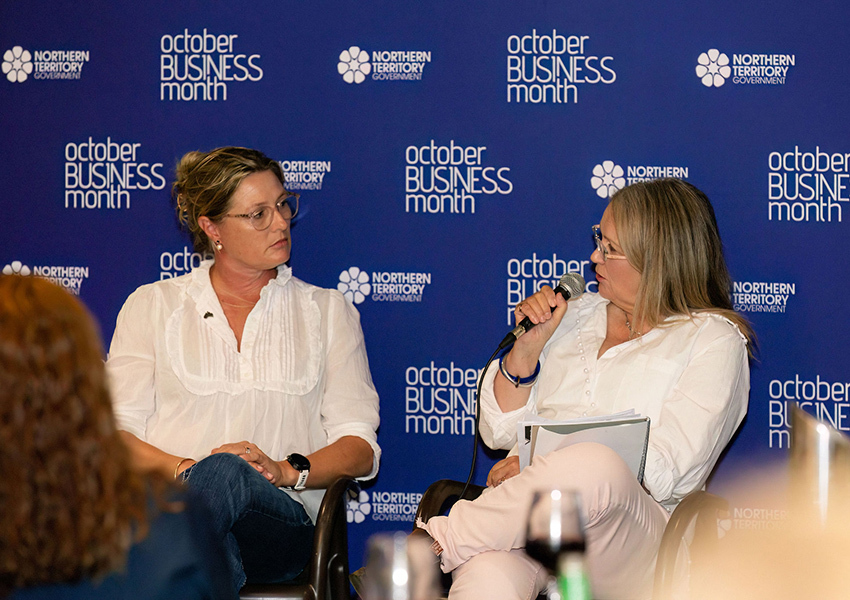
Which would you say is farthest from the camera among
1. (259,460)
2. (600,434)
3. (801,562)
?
(259,460)

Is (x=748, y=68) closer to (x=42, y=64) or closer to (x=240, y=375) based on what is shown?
(x=240, y=375)

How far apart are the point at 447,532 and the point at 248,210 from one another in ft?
3.91

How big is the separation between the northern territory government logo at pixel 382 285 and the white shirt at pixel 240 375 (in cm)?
32

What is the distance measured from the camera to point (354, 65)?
3.09 metres

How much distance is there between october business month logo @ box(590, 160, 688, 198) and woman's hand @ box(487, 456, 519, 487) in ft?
3.33

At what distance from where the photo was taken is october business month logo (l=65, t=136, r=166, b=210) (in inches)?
126

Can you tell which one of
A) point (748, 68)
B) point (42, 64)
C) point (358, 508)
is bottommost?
point (358, 508)

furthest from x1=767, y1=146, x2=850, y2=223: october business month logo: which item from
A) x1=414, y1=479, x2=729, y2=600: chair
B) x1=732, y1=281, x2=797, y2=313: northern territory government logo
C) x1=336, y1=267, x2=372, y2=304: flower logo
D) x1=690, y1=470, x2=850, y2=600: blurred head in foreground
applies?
x1=690, y1=470, x2=850, y2=600: blurred head in foreground

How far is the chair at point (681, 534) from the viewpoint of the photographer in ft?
6.70

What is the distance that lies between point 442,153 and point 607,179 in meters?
0.57

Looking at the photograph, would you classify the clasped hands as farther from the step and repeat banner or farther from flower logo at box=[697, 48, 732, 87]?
flower logo at box=[697, 48, 732, 87]

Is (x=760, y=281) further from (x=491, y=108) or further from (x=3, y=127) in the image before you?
(x=3, y=127)

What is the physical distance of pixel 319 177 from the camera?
311cm

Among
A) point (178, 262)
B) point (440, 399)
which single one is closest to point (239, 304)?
point (178, 262)
